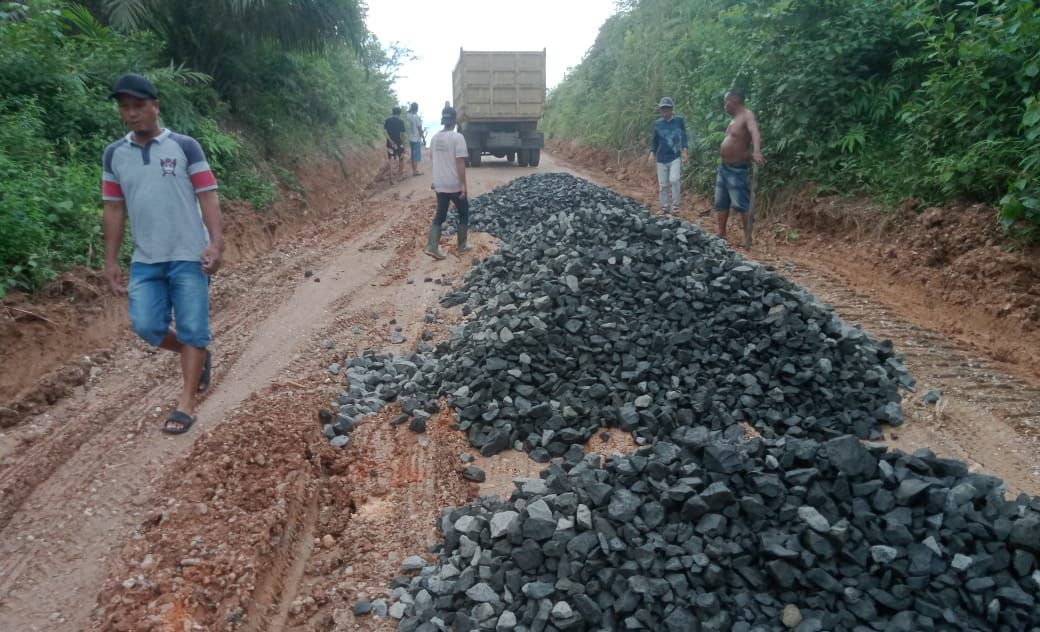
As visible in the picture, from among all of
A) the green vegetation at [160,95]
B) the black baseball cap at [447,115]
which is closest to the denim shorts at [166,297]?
the green vegetation at [160,95]

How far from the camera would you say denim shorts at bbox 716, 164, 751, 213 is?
25.1ft

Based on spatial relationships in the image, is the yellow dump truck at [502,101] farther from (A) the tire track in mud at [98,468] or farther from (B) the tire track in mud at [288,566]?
(B) the tire track in mud at [288,566]

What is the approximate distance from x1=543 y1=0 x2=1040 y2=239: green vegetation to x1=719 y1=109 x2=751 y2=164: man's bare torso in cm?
142

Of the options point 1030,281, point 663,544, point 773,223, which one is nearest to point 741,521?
point 663,544

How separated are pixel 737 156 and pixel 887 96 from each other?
2022 mm

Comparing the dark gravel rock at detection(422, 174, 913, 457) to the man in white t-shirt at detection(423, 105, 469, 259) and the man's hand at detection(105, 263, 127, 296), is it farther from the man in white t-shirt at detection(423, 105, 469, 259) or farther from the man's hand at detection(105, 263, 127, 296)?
the man in white t-shirt at detection(423, 105, 469, 259)

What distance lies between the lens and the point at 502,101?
17.5m

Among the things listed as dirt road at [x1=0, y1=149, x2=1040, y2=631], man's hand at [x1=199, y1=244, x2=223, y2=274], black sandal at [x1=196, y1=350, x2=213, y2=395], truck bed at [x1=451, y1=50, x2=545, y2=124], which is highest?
truck bed at [x1=451, y1=50, x2=545, y2=124]

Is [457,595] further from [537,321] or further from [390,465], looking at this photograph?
[537,321]

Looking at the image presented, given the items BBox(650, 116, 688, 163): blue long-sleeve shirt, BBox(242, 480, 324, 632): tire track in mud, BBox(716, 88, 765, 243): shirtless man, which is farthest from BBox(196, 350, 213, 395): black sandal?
BBox(650, 116, 688, 163): blue long-sleeve shirt

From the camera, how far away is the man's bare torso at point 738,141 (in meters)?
7.32

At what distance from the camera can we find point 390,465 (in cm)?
383

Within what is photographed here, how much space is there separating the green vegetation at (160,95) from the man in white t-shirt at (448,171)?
109 inches

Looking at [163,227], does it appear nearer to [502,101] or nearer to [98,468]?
[98,468]
